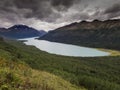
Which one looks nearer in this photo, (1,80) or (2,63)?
(1,80)

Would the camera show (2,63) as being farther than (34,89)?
Yes

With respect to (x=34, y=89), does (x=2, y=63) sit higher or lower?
higher

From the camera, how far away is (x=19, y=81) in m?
9.84

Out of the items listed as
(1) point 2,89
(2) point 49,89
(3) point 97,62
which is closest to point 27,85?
(2) point 49,89

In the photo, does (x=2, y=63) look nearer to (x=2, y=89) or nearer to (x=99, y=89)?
(x=2, y=89)

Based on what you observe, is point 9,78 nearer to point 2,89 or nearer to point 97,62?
point 2,89

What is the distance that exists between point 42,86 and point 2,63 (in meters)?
3.22

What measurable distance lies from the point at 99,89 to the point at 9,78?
47.9 metres

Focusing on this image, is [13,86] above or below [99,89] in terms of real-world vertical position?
above

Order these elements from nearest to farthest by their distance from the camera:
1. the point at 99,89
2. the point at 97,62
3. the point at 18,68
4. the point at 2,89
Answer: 1. the point at 2,89
2. the point at 18,68
3. the point at 99,89
4. the point at 97,62

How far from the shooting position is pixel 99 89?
179 feet

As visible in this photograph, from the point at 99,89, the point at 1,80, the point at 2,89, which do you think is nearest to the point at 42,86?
the point at 1,80

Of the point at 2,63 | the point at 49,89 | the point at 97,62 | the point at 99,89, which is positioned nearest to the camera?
the point at 49,89

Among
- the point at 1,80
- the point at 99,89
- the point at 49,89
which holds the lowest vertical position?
the point at 99,89
